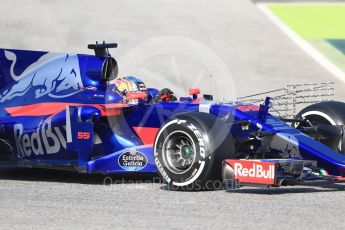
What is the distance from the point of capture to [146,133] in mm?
10641

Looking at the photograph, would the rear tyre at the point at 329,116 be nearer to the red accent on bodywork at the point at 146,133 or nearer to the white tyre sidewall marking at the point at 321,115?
the white tyre sidewall marking at the point at 321,115

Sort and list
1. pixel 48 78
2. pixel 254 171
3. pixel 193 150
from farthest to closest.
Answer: pixel 48 78, pixel 193 150, pixel 254 171

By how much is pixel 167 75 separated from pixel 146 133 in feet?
33.1

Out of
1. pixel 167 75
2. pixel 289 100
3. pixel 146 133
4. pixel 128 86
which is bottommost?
pixel 146 133

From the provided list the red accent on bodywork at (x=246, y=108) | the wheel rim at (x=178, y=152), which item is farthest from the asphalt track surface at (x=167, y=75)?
the red accent on bodywork at (x=246, y=108)

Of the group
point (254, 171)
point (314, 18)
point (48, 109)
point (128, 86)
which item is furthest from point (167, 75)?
point (254, 171)

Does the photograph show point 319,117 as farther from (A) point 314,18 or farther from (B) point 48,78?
(A) point 314,18

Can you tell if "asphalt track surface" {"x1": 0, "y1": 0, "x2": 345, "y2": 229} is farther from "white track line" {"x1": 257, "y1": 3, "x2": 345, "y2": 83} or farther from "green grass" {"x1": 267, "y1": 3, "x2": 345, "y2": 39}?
"green grass" {"x1": 267, "y1": 3, "x2": 345, "y2": 39}

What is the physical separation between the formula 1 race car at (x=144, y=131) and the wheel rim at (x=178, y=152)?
0.01 m

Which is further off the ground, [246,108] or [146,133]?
[246,108]

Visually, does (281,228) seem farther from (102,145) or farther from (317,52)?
(317,52)

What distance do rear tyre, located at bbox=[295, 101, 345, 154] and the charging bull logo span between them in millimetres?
2870

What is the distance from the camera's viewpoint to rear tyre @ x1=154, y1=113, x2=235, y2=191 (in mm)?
9617

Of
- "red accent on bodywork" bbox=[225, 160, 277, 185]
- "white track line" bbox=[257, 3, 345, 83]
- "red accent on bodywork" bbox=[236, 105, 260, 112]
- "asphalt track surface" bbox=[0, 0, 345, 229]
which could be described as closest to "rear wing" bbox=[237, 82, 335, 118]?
"red accent on bodywork" bbox=[236, 105, 260, 112]
